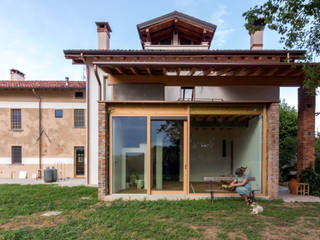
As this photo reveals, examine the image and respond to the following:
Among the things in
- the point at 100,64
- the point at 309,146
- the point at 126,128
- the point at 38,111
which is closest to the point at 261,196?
the point at 309,146

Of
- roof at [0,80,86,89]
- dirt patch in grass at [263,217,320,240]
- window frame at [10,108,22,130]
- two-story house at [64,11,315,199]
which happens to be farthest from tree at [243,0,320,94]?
window frame at [10,108,22,130]

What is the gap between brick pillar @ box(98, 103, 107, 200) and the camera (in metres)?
5.31

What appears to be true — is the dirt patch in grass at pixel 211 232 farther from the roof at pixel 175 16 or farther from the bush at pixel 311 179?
the roof at pixel 175 16

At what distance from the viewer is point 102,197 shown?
5344mm

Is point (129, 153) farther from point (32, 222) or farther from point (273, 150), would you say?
point (273, 150)

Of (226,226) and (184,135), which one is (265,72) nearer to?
(184,135)

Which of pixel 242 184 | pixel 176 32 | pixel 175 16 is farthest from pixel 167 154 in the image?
pixel 175 16

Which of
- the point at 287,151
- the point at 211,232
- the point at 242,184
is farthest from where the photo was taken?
the point at 287,151

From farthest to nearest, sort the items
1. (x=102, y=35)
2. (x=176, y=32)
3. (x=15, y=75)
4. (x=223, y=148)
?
(x=15, y=75)
(x=176, y=32)
(x=102, y=35)
(x=223, y=148)

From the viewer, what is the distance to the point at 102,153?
534cm

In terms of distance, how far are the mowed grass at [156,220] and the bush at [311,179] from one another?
1.25 m

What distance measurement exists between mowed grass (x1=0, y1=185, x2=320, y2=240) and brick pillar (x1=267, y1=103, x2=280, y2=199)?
42cm

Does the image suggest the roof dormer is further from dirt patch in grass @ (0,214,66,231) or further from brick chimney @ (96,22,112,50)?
dirt patch in grass @ (0,214,66,231)

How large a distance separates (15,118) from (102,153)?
30.5 ft
